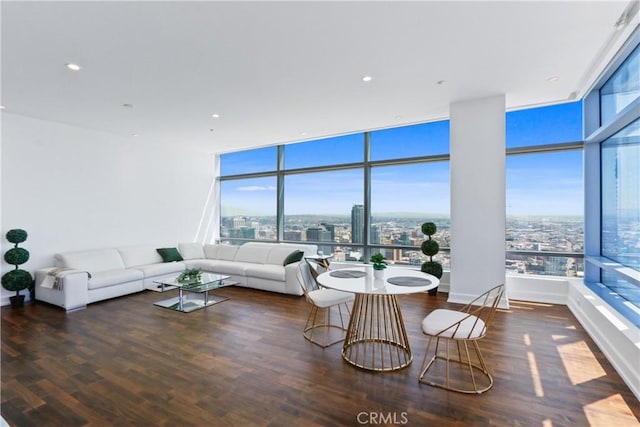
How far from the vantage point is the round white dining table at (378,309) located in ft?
8.79

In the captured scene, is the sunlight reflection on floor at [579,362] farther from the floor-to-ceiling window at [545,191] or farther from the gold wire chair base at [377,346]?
the floor-to-ceiling window at [545,191]

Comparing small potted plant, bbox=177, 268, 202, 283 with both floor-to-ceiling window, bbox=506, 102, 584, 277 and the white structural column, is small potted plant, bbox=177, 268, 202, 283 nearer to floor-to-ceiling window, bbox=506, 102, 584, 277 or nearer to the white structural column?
the white structural column

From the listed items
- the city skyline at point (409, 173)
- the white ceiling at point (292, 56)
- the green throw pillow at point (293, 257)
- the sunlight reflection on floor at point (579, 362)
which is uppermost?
the white ceiling at point (292, 56)

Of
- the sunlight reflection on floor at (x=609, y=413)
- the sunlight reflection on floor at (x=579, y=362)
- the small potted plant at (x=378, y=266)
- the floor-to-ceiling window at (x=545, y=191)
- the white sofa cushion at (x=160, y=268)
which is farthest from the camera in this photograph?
the white sofa cushion at (x=160, y=268)

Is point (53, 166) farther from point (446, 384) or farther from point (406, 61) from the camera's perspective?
point (446, 384)

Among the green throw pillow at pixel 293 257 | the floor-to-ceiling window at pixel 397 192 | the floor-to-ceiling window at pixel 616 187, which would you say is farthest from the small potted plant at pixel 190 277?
the floor-to-ceiling window at pixel 616 187

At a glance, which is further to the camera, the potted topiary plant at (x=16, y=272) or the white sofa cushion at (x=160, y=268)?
the white sofa cushion at (x=160, y=268)

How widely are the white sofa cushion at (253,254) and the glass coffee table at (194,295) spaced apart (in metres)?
1.23

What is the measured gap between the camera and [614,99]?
12.0 feet

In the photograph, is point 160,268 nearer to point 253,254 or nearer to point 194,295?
point 194,295

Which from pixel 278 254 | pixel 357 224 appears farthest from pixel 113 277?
pixel 357 224

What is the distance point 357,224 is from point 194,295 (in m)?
3.40

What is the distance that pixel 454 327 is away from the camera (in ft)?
8.12

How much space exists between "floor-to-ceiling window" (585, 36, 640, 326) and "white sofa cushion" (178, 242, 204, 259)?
7031 mm
